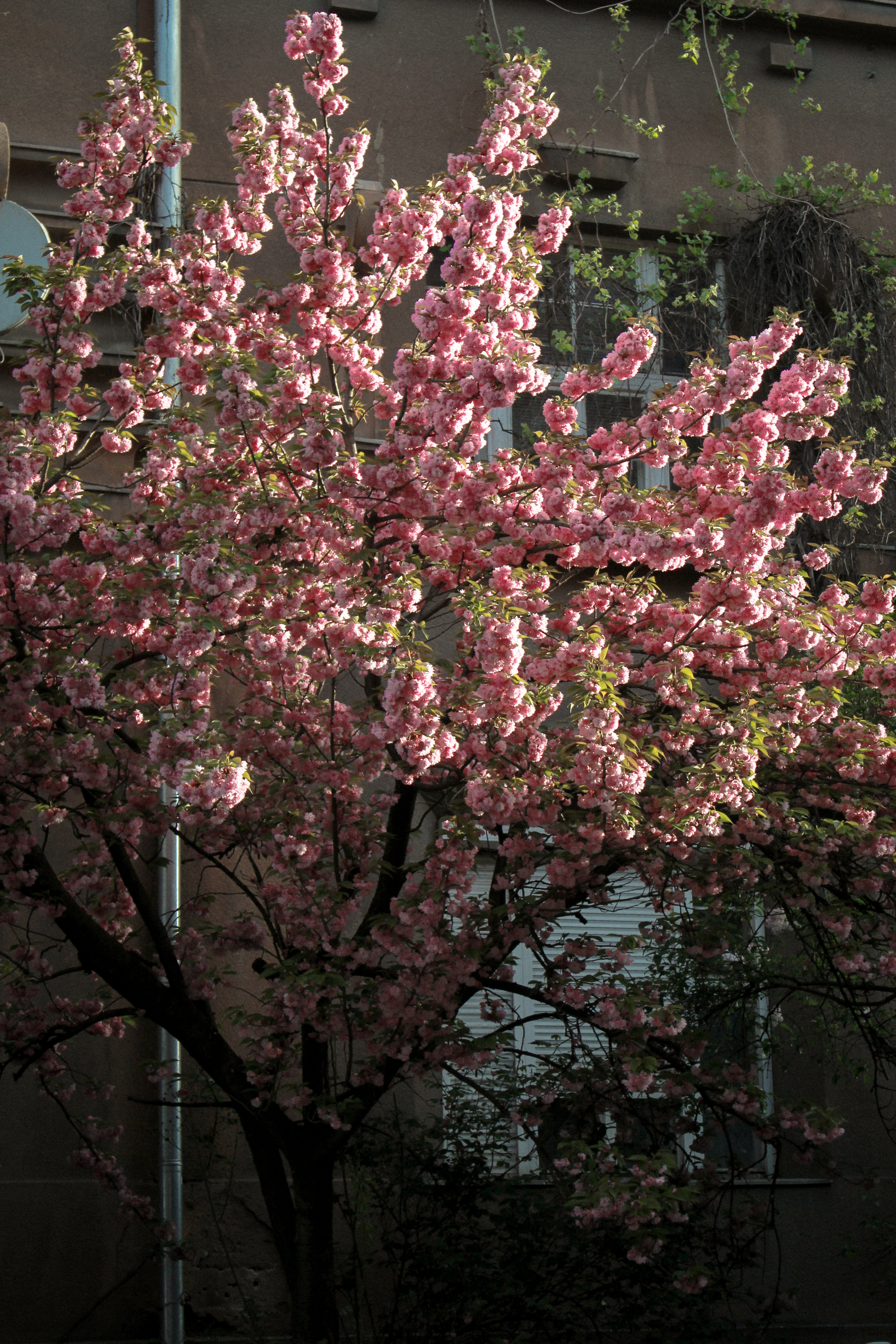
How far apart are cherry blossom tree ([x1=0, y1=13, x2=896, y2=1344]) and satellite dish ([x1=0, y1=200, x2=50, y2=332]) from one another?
0.98 meters

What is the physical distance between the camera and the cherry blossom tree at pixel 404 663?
4.82 m

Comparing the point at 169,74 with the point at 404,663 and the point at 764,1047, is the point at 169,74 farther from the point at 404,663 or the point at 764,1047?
the point at 764,1047

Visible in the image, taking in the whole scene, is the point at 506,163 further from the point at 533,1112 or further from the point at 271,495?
the point at 533,1112

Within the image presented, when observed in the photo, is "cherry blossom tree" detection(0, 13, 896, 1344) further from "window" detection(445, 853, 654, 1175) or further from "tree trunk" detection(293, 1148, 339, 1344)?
"window" detection(445, 853, 654, 1175)

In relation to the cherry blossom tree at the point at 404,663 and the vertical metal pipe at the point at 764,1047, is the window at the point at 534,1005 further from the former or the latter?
the cherry blossom tree at the point at 404,663

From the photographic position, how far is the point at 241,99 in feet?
27.0

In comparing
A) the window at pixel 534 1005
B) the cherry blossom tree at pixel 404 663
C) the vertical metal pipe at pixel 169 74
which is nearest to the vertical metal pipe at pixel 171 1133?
the vertical metal pipe at pixel 169 74

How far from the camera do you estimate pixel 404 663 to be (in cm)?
444

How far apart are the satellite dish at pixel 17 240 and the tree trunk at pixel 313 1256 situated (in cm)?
414

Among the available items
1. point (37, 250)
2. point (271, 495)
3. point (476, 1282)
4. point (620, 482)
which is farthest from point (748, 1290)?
point (37, 250)

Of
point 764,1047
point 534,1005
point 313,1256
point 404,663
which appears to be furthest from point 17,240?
point 764,1047

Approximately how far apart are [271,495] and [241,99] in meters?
4.24

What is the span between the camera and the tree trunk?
16.8 feet

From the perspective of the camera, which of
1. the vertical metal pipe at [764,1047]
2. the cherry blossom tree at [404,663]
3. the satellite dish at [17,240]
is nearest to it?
the cherry blossom tree at [404,663]
